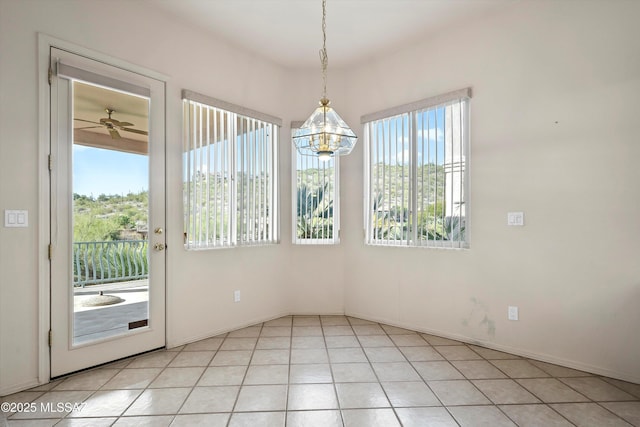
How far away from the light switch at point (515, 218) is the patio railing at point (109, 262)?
3.17 meters

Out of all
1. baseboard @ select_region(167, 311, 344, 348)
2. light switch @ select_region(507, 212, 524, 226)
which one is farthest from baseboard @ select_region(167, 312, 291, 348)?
light switch @ select_region(507, 212, 524, 226)

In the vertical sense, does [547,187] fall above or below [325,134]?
below

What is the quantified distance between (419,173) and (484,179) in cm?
65

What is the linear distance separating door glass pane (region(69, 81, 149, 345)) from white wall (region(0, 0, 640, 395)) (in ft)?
0.82

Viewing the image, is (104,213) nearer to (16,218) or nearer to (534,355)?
(16,218)

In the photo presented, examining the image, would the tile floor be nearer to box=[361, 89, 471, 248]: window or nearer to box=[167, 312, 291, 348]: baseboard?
box=[167, 312, 291, 348]: baseboard

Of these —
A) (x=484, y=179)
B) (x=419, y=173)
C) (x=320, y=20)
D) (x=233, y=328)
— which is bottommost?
(x=233, y=328)

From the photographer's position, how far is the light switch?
2920 millimetres

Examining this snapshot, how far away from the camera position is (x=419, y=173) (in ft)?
11.7

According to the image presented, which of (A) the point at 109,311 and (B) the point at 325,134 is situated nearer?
(B) the point at 325,134

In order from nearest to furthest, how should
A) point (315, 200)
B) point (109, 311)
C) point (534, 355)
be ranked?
point (109, 311) → point (534, 355) → point (315, 200)

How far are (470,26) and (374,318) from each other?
3.17m

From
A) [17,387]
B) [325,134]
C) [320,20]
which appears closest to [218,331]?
[17,387]

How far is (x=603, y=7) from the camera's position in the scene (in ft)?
8.34
